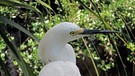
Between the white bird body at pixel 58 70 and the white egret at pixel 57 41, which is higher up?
the white egret at pixel 57 41

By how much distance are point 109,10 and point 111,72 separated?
15.5 inches

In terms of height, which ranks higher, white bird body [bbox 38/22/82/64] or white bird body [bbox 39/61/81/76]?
white bird body [bbox 38/22/82/64]

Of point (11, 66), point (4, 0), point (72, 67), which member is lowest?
point (11, 66)

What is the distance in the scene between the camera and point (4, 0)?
0.60 m

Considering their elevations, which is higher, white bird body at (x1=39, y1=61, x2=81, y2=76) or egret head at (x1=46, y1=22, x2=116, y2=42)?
egret head at (x1=46, y1=22, x2=116, y2=42)

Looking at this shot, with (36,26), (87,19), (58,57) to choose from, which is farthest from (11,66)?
(58,57)

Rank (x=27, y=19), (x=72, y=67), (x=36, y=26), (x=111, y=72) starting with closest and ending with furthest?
(x=72, y=67)
(x=36, y=26)
(x=27, y=19)
(x=111, y=72)

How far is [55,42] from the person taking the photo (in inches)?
24.3

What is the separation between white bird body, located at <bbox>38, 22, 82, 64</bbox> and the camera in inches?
23.9

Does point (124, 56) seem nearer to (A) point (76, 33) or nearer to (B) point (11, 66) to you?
(B) point (11, 66)

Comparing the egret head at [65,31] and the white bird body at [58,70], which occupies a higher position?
the egret head at [65,31]

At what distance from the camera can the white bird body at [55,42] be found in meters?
0.61

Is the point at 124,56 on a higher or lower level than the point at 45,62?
lower

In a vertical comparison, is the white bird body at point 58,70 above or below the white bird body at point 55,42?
below
